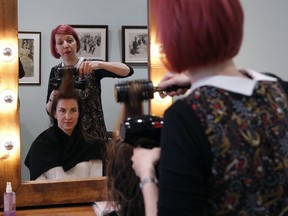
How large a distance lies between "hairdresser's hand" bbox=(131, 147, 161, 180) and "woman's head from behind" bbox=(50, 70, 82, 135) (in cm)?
69

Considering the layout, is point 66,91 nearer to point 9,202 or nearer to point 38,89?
point 38,89

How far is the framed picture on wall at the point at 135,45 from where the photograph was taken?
4.79 feet

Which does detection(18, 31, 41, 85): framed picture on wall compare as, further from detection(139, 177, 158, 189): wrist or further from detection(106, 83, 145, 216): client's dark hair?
detection(139, 177, 158, 189): wrist

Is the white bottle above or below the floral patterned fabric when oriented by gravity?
below

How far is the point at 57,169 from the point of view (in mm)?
1441

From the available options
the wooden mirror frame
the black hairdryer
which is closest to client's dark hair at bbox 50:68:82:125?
the wooden mirror frame

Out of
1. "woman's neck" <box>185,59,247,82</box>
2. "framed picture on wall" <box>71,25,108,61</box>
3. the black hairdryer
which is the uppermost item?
"framed picture on wall" <box>71,25,108,61</box>

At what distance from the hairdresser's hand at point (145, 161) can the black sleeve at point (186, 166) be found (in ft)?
0.36

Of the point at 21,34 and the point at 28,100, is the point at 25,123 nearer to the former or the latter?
the point at 28,100

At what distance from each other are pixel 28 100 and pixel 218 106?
36.8 inches

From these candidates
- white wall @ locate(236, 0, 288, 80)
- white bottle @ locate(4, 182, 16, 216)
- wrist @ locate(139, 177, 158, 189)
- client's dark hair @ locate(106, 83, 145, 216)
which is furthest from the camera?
white wall @ locate(236, 0, 288, 80)

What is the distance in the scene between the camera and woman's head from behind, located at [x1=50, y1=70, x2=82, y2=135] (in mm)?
1419

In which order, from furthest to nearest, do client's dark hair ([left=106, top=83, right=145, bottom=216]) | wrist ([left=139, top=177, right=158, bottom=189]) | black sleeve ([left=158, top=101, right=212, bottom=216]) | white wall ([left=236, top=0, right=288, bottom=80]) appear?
white wall ([left=236, top=0, right=288, bottom=80]), client's dark hair ([left=106, top=83, right=145, bottom=216]), wrist ([left=139, top=177, right=158, bottom=189]), black sleeve ([left=158, top=101, right=212, bottom=216])

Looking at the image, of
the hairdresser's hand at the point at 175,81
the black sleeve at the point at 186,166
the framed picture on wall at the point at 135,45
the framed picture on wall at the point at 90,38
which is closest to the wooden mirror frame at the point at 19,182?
the framed picture on wall at the point at 90,38
